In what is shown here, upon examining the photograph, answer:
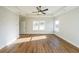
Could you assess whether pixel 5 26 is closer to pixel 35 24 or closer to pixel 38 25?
pixel 35 24

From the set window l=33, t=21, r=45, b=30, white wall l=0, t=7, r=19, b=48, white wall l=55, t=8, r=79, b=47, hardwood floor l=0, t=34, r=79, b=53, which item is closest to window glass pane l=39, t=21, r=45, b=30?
window l=33, t=21, r=45, b=30

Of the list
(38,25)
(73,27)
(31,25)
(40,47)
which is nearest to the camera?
(40,47)

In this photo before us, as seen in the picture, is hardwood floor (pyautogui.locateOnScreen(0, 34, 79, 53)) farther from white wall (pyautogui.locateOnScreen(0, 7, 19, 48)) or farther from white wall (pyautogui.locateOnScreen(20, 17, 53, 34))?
white wall (pyautogui.locateOnScreen(20, 17, 53, 34))

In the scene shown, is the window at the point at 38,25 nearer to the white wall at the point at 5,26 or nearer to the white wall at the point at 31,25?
the white wall at the point at 31,25

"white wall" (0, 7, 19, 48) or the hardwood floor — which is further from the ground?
"white wall" (0, 7, 19, 48)

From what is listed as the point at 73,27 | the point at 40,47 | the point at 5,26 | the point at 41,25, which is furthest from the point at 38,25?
the point at 40,47

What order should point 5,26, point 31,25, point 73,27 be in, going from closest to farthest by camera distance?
point 5,26 < point 73,27 < point 31,25

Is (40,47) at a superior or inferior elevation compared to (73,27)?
inferior

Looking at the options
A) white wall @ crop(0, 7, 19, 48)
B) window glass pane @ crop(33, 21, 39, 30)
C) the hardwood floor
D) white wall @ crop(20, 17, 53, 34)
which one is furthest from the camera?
window glass pane @ crop(33, 21, 39, 30)
